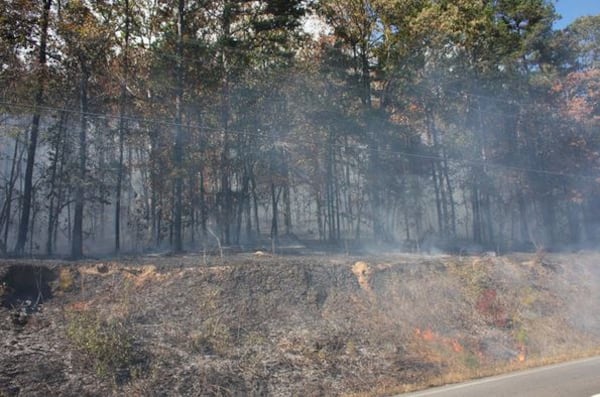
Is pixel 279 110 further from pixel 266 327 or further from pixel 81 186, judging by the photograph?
pixel 266 327

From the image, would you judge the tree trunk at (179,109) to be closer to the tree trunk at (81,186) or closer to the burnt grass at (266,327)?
the tree trunk at (81,186)

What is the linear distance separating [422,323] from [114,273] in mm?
7962

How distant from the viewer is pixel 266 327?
12.2 metres

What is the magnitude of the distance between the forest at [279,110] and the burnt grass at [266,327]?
5.27 meters

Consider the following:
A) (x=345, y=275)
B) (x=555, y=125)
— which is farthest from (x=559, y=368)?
(x=555, y=125)

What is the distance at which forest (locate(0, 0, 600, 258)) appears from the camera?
20219 mm

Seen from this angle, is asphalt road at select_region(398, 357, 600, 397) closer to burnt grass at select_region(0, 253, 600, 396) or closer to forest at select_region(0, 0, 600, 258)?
burnt grass at select_region(0, 253, 600, 396)

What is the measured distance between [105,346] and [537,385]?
24.7ft

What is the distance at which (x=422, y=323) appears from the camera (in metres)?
14.5

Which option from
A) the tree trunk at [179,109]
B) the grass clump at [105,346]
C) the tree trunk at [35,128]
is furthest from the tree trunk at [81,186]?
the grass clump at [105,346]

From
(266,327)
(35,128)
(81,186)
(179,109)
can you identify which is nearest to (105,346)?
(266,327)

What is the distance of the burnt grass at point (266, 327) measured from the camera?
9617 millimetres

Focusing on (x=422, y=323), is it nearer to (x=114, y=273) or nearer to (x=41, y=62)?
(x=114, y=273)

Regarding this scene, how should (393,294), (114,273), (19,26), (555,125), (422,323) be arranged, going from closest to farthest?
1. (114,273)
2. (422,323)
3. (393,294)
4. (19,26)
5. (555,125)
